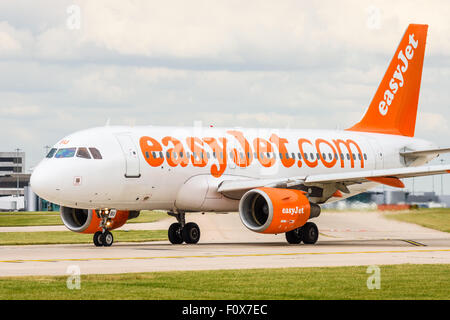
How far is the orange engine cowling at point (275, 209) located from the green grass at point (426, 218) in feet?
48.5

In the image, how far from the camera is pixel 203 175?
117ft

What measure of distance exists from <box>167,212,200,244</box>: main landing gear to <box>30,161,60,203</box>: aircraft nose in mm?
6752

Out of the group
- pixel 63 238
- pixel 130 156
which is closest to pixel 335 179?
pixel 130 156

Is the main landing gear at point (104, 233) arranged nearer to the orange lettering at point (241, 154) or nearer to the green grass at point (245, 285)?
the orange lettering at point (241, 154)

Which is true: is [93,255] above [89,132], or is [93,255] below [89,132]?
below

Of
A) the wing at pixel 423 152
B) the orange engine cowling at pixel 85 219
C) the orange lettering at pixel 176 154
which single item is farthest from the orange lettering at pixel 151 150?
the wing at pixel 423 152

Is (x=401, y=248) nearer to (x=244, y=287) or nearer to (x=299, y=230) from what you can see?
(x=299, y=230)

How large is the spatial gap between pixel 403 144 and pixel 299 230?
37.6 feet

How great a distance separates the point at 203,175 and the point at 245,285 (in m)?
16.7

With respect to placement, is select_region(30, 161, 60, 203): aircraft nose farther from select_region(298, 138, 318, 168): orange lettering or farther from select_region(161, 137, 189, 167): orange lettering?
select_region(298, 138, 318, 168): orange lettering

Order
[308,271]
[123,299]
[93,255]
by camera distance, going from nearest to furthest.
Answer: [123,299] < [308,271] < [93,255]

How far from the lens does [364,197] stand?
4816 cm

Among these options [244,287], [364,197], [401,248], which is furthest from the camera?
[364,197]
